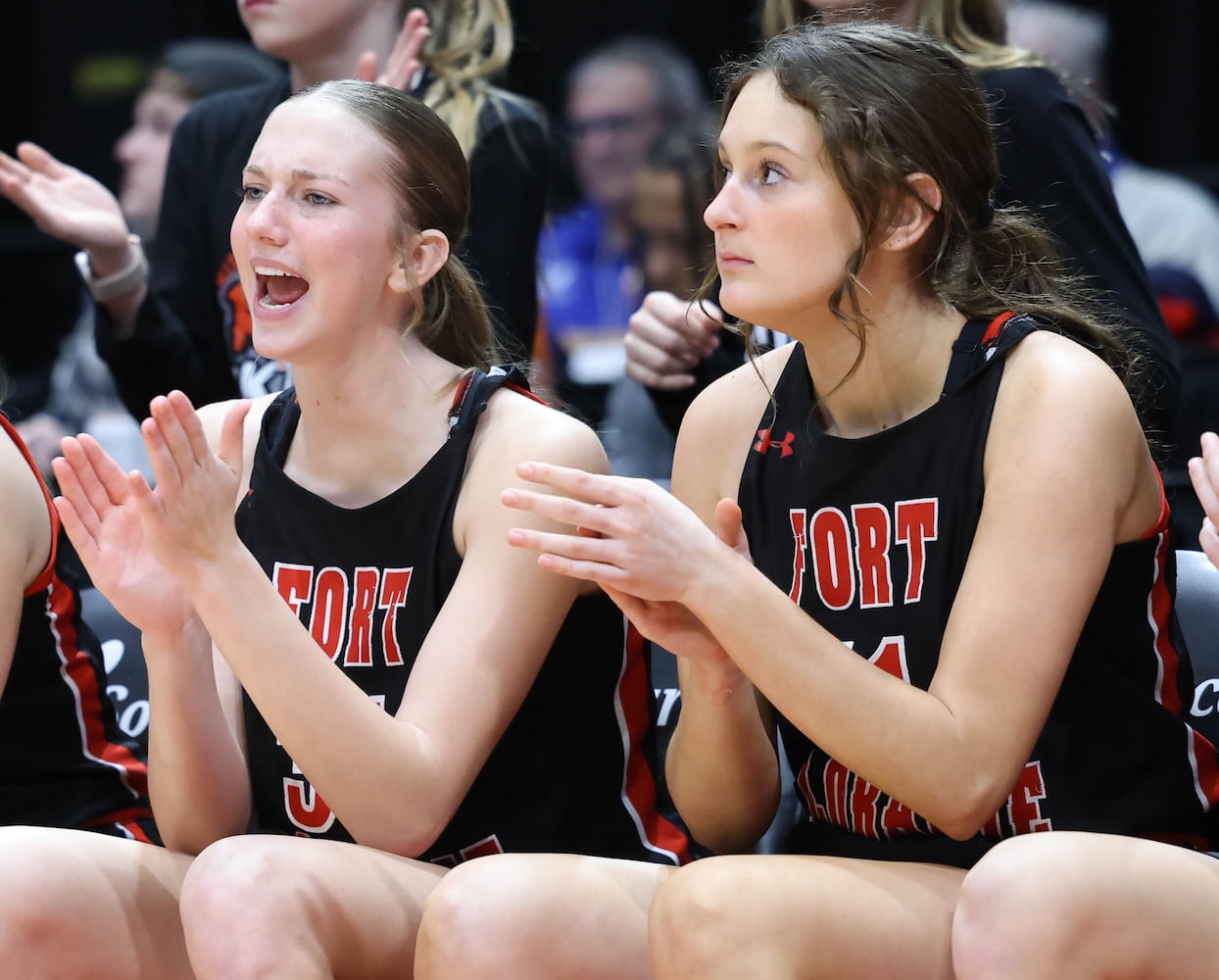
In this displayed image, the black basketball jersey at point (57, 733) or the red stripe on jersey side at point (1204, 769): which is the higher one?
the red stripe on jersey side at point (1204, 769)

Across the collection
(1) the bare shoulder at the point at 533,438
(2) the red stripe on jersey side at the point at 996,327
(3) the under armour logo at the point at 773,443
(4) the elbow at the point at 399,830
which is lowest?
(4) the elbow at the point at 399,830

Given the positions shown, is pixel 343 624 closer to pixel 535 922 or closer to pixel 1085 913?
pixel 535 922

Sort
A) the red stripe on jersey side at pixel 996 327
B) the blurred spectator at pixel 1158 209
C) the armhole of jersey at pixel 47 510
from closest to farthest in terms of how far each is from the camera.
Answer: the red stripe on jersey side at pixel 996 327 < the armhole of jersey at pixel 47 510 < the blurred spectator at pixel 1158 209

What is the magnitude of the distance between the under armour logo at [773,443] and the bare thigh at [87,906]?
0.79 m

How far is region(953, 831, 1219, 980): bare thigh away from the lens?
1.49 m

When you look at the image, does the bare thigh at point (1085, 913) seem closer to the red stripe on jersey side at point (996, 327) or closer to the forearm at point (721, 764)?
the forearm at point (721, 764)

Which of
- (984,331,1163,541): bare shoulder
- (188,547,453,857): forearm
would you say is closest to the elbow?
(188,547,453,857): forearm

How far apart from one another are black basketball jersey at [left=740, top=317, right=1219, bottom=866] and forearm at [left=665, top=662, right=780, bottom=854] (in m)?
0.07

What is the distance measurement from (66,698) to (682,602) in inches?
34.9

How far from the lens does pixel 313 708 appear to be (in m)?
1.75

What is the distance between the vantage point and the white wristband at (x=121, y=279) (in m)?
2.81

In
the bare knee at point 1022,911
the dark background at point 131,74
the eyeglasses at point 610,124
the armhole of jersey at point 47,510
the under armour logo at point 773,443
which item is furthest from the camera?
the dark background at point 131,74

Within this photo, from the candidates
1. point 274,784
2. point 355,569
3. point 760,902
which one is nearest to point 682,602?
point 760,902

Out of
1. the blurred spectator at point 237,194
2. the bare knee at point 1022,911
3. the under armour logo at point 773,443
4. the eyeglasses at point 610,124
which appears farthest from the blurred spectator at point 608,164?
the bare knee at point 1022,911
